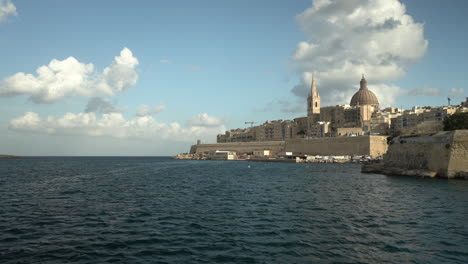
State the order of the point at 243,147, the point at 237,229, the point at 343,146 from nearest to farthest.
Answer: the point at 237,229 → the point at 343,146 → the point at 243,147

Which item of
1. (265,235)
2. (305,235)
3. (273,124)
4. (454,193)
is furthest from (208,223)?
(273,124)

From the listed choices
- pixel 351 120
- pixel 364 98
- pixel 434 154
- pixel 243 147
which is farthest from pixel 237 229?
pixel 364 98

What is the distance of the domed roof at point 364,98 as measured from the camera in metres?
83.4

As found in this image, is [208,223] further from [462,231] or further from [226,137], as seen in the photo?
[226,137]

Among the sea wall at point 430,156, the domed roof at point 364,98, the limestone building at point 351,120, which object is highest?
the domed roof at point 364,98

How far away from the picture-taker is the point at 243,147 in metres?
88.6

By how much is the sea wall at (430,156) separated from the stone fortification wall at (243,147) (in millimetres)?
48720

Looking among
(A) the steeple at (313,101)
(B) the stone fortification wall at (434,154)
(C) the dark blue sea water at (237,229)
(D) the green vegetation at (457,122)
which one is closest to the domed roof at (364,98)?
(A) the steeple at (313,101)

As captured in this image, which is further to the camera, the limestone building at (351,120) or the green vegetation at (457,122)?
the limestone building at (351,120)

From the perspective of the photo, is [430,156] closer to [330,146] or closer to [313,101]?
[330,146]

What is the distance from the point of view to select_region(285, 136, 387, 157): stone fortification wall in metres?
57.2

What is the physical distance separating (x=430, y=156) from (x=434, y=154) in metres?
0.51

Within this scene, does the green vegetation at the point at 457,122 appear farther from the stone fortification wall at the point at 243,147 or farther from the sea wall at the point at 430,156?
Answer: the stone fortification wall at the point at 243,147

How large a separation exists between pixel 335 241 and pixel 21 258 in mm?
6961
